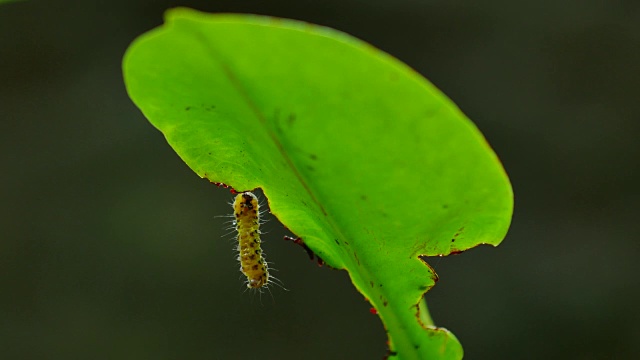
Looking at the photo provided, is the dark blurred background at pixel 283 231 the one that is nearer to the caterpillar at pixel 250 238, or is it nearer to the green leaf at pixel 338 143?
the caterpillar at pixel 250 238

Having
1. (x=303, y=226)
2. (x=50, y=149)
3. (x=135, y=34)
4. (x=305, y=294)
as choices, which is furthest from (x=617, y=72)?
(x=303, y=226)

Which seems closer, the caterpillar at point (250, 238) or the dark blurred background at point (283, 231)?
the caterpillar at point (250, 238)

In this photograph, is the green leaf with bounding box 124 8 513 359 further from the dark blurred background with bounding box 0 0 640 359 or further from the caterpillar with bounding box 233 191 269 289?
the dark blurred background with bounding box 0 0 640 359

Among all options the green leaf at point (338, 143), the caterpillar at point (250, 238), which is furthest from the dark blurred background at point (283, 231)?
the green leaf at point (338, 143)

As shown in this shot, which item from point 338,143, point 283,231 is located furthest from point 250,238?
point 283,231

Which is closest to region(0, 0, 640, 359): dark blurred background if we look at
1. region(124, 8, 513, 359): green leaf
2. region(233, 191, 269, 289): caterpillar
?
region(233, 191, 269, 289): caterpillar
